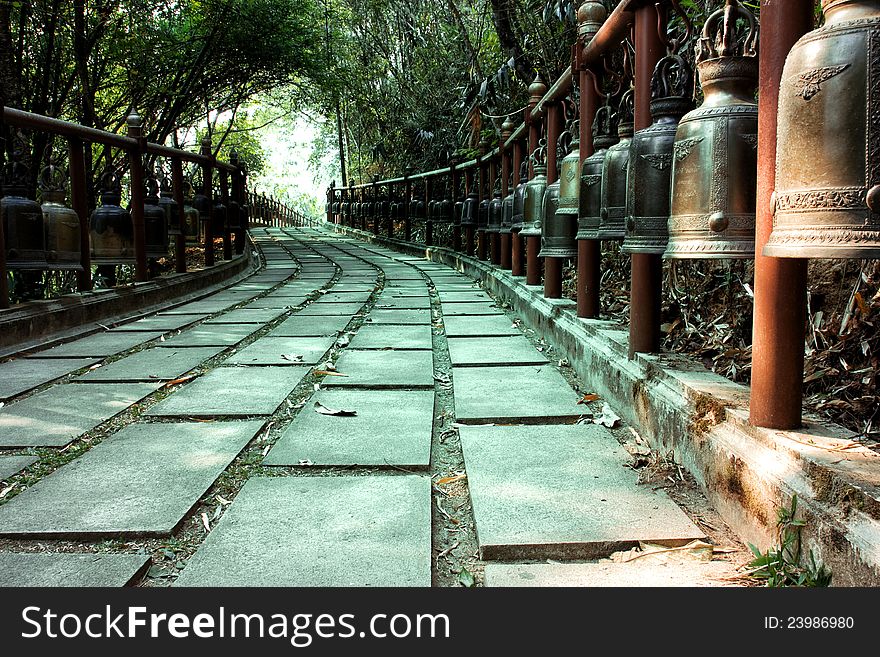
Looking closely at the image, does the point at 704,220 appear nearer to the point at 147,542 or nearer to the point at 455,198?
the point at 147,542

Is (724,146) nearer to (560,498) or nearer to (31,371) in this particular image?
(560,498)

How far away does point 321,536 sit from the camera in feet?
5.43

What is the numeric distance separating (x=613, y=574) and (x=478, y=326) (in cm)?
332

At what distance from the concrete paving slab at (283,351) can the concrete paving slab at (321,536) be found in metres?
1.66

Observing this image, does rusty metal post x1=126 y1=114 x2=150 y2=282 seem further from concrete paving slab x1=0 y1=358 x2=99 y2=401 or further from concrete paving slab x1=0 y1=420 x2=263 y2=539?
concrete paving slab x1=0 y1=420 x2=263 y2=539

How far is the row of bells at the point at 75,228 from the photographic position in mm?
4043

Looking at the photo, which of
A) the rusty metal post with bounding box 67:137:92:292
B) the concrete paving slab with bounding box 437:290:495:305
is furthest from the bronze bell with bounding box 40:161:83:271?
the concrete paving slab with bounding box 437:290:495:305

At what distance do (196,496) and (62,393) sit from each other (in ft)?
4.81

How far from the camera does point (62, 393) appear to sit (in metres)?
3.00

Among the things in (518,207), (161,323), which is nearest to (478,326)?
(518,207)

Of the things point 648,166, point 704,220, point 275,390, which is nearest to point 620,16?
point 648,166

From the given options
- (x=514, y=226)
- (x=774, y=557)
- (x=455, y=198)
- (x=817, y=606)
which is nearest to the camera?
(x=817, y=606)

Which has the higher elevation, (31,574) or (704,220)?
(704,220)

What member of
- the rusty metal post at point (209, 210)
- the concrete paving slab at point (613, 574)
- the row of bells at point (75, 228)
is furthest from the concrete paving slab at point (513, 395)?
the rusty metal post at point (209, 210)
